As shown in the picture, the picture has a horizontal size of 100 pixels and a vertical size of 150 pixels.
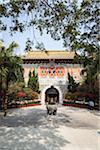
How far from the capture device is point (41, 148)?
1368 centimetres

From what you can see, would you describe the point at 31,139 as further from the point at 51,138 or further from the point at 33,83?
the point at 33,83

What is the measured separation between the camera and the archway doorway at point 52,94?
43406mm

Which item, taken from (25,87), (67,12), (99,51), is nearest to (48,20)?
(67,12)

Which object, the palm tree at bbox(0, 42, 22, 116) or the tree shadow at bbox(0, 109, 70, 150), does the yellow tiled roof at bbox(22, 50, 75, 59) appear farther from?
the tree shadow at bbox(0, 109, 70, 150)

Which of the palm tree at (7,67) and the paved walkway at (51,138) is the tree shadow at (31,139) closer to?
the paved walkway at (51,138)

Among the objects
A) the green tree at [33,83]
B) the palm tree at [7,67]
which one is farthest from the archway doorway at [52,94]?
the palm tree at [7,67]

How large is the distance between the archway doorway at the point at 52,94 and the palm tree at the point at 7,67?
11580mm

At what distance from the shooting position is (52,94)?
43.6m

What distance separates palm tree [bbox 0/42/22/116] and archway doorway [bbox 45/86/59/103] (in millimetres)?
11580


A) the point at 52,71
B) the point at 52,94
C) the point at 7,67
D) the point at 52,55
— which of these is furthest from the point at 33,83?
the point at 7,67

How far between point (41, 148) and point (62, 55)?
101ft

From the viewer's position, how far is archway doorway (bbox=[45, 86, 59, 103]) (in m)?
43.4

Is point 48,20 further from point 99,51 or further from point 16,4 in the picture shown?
point 99,51

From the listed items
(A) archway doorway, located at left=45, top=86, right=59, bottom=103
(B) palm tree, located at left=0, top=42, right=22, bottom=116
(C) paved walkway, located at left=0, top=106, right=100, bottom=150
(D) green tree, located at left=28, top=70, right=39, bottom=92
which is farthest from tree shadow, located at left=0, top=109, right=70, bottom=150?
(A) archway doorway, located at left=45, top=86, right=59, bottom=103
